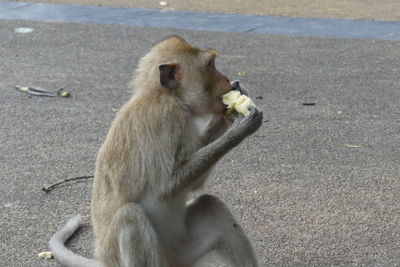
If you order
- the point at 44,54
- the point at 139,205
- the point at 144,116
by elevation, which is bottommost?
the point at 44,54

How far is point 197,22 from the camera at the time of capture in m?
10.2

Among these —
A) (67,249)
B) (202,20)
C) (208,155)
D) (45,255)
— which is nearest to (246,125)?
(208,155)

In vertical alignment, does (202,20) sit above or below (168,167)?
below

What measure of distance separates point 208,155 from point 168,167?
20cm

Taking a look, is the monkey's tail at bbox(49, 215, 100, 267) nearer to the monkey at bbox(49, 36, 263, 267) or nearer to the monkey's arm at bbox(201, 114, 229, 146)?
the monkey at bbox(49, 36, 263, 267)

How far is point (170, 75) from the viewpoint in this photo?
3852 mm

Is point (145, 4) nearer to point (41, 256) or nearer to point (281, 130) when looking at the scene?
point (281, 130)

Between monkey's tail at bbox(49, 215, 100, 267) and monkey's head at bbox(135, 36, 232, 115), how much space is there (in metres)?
1.03

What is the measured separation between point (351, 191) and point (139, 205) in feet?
6.92

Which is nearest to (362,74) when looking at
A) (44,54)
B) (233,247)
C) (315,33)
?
(315,33)

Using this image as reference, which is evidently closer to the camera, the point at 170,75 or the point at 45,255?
Result: the point at 170,75

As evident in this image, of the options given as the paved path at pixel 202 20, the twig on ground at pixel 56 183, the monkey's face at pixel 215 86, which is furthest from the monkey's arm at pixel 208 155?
the paved path at pixel 202 20

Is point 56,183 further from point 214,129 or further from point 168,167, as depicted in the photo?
point 168,167

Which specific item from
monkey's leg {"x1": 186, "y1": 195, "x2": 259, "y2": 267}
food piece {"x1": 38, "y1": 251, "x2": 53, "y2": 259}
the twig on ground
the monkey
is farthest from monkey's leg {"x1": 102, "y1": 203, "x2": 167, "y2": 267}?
the twig on ground
